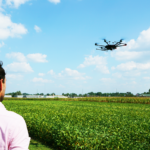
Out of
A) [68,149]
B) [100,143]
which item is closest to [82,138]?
[100,143]

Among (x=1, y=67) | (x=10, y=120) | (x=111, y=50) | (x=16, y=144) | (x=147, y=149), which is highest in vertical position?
(x=111, y=50)

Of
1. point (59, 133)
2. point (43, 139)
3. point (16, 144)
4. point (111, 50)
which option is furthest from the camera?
point (111, 50)

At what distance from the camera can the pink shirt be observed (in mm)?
1283

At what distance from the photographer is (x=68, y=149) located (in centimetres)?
661

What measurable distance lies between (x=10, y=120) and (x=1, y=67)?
0.49m

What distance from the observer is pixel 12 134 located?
1.28 metres

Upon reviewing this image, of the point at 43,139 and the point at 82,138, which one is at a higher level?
the point at 82,138

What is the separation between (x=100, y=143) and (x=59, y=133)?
213 cm

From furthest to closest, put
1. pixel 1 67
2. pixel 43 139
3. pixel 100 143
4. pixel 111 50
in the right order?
pixel 111 50
pixel 43 139
pixel 100 143
pixel 1 67

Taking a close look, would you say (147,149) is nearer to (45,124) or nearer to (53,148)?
(53,148)

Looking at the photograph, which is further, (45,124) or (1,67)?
(45,124)

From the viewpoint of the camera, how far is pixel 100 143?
5.73 metres

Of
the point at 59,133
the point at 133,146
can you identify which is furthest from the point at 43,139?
the point at 133,146

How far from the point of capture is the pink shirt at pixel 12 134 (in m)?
1.28
